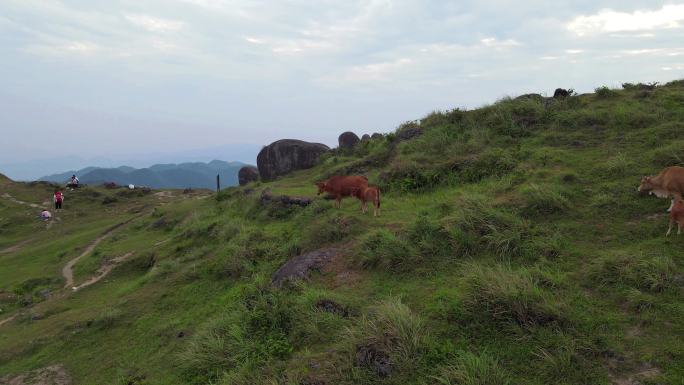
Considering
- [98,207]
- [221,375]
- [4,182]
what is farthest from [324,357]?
[4,182]

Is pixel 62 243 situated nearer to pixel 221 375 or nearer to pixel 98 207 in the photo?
pixel 98 207

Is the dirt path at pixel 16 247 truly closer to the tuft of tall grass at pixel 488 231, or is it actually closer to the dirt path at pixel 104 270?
the dirt path at pixel 104 270

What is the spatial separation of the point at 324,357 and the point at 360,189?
614 centimetres

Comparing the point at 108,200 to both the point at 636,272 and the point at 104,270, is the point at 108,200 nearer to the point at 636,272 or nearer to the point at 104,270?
the point at 104,270

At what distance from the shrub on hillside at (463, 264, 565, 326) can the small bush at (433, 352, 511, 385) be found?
792 mm

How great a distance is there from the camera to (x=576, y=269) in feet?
20.1

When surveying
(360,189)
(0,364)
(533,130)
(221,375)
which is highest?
(533,130)

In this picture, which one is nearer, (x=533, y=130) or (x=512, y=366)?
(x=512, y=366)

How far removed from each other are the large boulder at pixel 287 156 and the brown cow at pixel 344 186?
14.2 m

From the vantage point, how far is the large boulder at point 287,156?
86.7 feet

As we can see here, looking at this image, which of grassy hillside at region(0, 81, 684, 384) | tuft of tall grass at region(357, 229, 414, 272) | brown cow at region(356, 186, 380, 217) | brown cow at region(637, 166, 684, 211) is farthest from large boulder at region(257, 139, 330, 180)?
brown cow at region(637, 166, 684, 211)

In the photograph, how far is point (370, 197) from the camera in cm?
1065

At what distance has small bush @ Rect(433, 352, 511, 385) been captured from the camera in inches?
166

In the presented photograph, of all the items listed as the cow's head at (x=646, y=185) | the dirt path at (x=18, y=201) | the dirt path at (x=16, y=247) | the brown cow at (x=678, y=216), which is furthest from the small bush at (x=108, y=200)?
the brown cow at (x=678, y=216)
